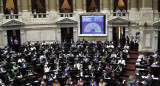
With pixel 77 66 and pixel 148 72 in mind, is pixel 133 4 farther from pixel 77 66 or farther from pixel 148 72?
pixel 148 72

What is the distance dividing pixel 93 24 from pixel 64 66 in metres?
9.19

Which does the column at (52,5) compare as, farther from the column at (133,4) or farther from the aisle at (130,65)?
the aisle at (130,65)

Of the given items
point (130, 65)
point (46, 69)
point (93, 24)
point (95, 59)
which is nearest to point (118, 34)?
point (93, 24)

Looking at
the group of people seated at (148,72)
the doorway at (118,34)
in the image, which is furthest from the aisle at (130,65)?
the doorway at (118,34)

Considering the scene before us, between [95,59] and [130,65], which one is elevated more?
[95,59]

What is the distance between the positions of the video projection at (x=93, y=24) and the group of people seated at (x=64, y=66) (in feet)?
12.9

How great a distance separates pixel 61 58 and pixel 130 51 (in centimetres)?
718

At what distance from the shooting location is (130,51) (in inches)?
880

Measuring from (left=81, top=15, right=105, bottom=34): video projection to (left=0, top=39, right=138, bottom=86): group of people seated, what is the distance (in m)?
3.93

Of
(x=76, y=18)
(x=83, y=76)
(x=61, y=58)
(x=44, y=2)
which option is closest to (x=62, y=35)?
(x=76, y=18)

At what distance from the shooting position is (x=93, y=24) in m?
26.3

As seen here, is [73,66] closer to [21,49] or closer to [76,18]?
[21,49]

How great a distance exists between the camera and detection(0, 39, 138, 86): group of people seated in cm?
1617

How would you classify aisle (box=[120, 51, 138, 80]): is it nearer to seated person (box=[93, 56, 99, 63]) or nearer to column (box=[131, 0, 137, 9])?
seated person (box=[93, 56, 99, 63])
